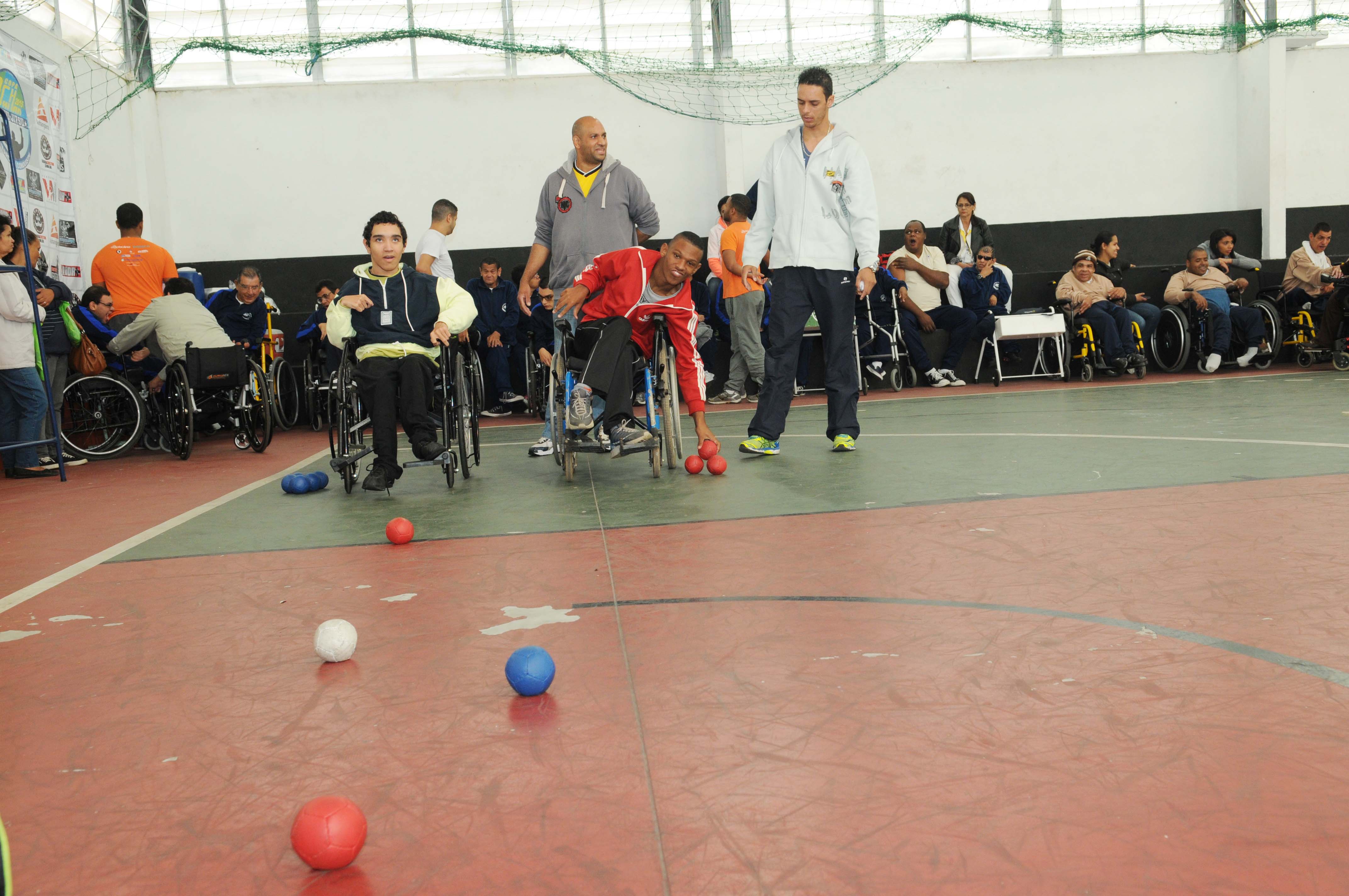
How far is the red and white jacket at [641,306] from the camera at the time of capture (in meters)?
5.30

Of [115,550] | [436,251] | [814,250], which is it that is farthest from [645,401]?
[115,550]

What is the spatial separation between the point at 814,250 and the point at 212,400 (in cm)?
438

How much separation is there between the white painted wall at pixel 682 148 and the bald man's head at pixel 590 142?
6.73 meters

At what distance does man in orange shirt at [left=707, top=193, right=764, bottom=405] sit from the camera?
29.9 ft

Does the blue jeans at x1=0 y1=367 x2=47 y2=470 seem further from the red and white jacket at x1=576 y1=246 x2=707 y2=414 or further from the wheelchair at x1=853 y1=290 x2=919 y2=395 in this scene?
the wheelchair at x1=853 y1=290 x2=919 y2=395

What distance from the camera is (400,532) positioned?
377 cm

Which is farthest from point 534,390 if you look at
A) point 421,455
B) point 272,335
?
point 421,455

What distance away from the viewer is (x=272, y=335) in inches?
370

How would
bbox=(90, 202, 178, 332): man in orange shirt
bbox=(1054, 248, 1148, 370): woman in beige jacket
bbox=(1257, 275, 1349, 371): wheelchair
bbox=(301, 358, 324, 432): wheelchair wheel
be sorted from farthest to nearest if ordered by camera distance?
bbox=(1054, 248, 1148, 370): woman in beige jacket < bbox=(1257, 275, 1349, 371): wheelchair < bbox=(301, 358, 324, 432): wheelchair wheel < bbox=(90, 202, 178, 332): man in orange shirt

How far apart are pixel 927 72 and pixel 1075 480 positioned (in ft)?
31.2

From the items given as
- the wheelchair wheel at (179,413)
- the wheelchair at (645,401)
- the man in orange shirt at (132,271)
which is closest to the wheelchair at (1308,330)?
the wheelchair at (645,401)

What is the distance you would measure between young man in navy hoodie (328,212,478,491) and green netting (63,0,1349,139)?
7260 millimetres

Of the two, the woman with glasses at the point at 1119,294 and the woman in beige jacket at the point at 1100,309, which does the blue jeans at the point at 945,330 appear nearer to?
the woman in beige jacket at the point at 1100,309

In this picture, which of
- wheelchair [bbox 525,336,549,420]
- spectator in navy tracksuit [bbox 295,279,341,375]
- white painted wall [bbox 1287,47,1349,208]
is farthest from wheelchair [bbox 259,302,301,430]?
white painted wall [bbox 1287,47,1349,208]
